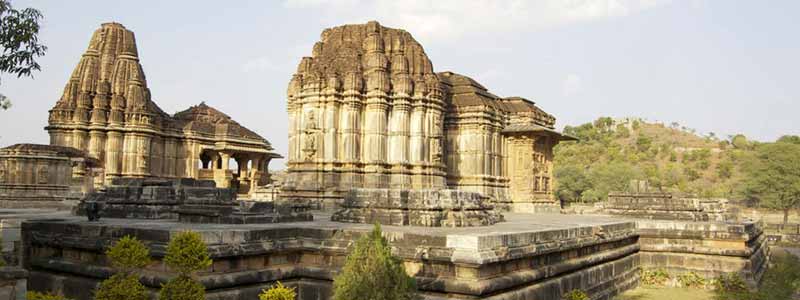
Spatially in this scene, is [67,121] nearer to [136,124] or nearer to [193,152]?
[136,124]

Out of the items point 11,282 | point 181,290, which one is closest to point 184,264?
point 181,290

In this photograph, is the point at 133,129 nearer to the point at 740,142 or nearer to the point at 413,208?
the point at 413,208

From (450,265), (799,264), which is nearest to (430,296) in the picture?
(450,265)

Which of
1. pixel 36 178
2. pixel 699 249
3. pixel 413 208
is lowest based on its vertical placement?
pixel 699 249

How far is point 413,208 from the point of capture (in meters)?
10.5

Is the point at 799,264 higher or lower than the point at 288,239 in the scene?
lower

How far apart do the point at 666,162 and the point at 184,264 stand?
276ft

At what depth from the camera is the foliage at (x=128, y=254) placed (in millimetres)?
7344

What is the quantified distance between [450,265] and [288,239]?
2312 mm

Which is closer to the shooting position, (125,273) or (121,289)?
(121,289)

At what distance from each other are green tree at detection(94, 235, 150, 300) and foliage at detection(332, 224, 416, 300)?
2371 millimetres

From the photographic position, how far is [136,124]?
106 feet

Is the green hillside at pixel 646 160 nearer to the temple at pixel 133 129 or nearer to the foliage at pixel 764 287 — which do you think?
the temple at pixel 133 129

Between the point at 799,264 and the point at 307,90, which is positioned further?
the point at 307,90
